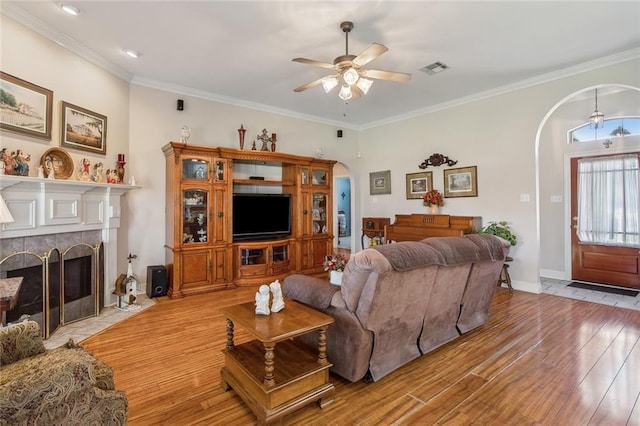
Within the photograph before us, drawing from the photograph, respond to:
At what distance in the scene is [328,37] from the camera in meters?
3.26

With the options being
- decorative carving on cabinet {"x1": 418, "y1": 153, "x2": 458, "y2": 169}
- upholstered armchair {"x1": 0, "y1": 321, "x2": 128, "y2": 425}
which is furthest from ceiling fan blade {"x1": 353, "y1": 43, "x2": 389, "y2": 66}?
decorative carving on cabinet {"x1": 418, "y1": 153, "x2": 458, "y2": 169}

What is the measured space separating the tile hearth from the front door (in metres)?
6.54

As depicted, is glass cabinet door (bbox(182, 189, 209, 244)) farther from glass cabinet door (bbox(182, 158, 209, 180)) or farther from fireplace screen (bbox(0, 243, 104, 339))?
fireplace screen (bbox(0, 243, 104, 339))

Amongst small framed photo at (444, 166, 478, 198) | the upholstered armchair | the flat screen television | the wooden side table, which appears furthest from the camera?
small framed photo at (444, 166, 478, 198)

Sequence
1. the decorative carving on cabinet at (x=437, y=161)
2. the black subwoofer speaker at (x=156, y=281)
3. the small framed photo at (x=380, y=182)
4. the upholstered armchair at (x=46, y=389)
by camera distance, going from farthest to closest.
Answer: the small framed photo at (x=380, y=182), the decorative carving on cabinet at (x=437, y=161), the black subwoofer speaker at (x=156, y=281), the upholstered armchair at (x=46, y=389)

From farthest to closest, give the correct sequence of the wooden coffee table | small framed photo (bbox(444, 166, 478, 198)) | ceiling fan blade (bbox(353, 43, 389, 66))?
small framed photo (bbox(444, 166, 478, 198))
ceiling fan blade (bbox(353, 43, 389, 66))
the wooden coffee table

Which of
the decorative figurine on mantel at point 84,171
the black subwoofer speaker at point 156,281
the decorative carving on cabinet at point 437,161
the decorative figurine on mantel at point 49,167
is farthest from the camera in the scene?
the decorative carving on cabinet at point 437,161

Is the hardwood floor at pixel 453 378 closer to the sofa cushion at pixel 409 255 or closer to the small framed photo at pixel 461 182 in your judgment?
the sofa cushion at pixel 409 255

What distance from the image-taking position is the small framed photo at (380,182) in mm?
6440

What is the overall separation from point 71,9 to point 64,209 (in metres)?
1.88

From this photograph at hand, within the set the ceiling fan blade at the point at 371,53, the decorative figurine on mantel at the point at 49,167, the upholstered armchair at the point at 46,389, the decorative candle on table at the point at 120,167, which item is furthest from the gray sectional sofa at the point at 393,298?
the decorative candle on table at the point at 120,167

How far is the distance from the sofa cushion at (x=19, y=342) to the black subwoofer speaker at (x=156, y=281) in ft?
9.64

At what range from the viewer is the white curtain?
4605mm

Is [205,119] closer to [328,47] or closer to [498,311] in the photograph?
[328,47]
